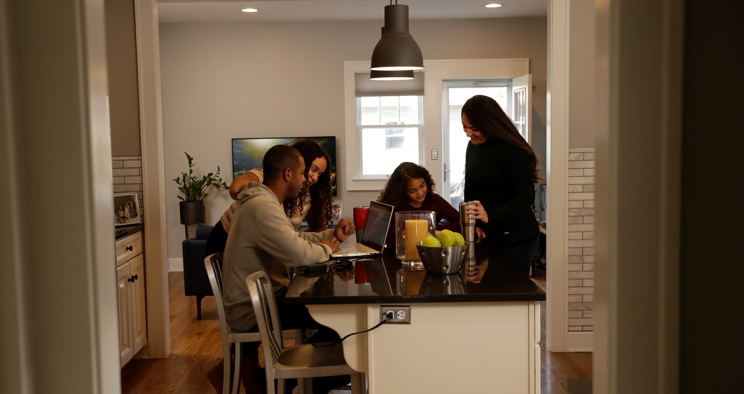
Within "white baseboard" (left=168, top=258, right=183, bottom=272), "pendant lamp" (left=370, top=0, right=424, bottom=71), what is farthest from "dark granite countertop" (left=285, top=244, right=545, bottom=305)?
"white baseboard" (left=168, top=258, right=183, bottom=272)

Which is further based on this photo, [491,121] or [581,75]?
[581,75]

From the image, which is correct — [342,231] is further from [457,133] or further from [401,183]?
[457,133]

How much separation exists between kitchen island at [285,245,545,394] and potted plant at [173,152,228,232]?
17.8 feet

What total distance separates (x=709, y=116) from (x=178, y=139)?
24.2ft

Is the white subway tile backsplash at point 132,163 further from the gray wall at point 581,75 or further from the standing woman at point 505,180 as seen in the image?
the gray wall at point 581,75

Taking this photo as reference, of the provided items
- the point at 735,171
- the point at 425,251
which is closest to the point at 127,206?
the point at 425,251

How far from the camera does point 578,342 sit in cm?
447

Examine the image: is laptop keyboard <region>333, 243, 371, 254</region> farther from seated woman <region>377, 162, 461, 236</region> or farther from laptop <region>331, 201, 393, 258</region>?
seated woman <region>377, 162, 461, 236</region>

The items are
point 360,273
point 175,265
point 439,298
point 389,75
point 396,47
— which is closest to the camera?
point 439,298

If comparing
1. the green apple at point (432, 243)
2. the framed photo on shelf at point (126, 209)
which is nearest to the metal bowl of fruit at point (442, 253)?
the green apple at point (432, 243)

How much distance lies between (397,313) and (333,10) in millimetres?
5266

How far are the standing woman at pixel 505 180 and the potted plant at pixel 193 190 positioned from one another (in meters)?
4.73

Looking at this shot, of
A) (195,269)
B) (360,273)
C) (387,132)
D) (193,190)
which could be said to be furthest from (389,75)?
(193,190)

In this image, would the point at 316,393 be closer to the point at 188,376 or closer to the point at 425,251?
the point at 425,251
